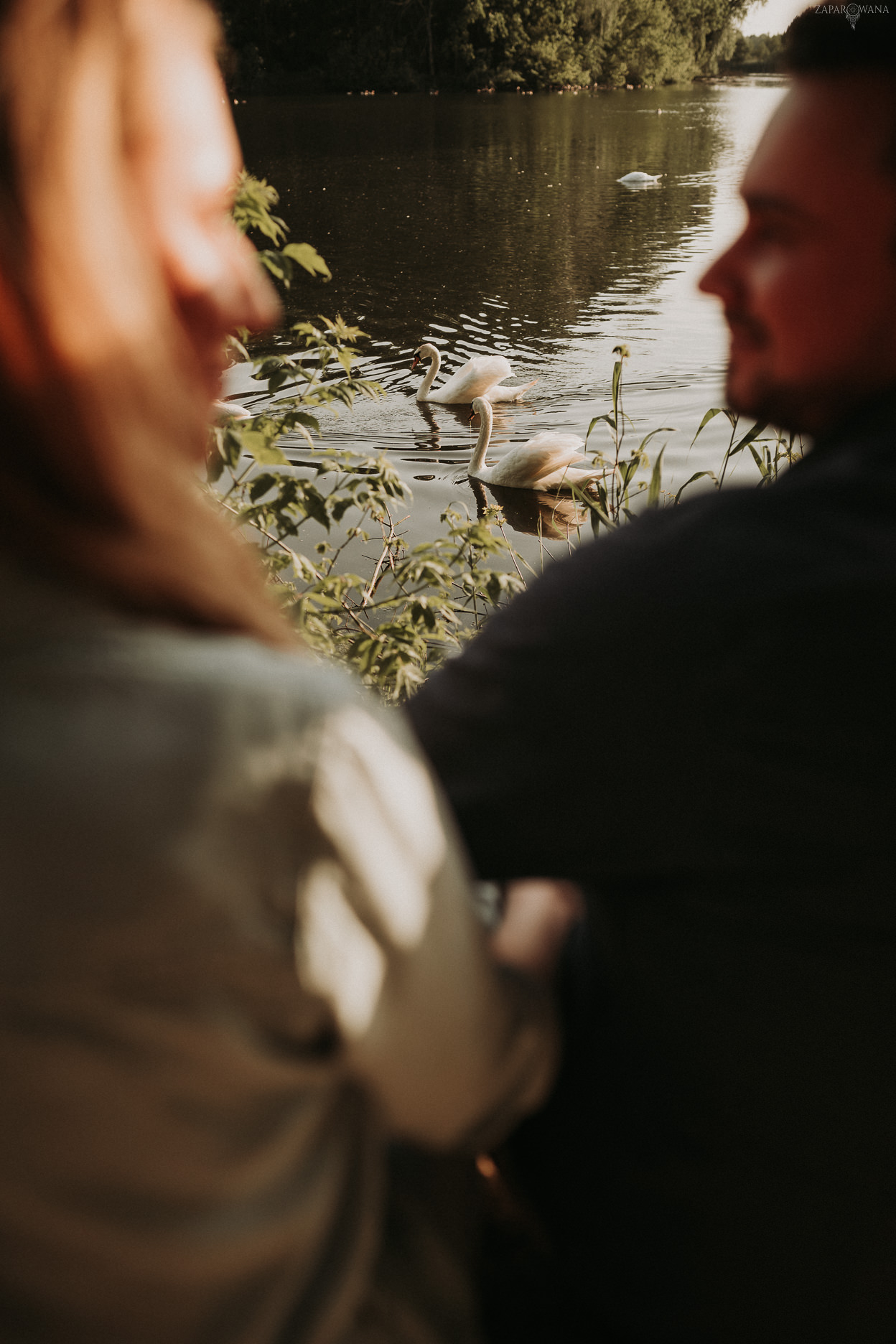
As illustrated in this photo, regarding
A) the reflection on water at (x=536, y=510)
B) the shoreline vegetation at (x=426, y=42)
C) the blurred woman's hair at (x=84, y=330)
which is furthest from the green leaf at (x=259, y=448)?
the shoreline vegetation at (x=426, y=42)

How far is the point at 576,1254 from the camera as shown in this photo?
3.34 feet

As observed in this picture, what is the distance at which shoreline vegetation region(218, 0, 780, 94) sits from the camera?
44.5m

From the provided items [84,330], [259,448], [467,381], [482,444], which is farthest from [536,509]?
[84,330]

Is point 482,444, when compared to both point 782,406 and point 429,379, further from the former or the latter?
point 782,406

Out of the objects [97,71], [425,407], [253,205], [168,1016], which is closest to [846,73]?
[97,71]

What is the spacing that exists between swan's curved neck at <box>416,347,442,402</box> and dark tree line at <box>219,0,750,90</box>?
128 ft

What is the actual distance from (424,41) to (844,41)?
5276cm

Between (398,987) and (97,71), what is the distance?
0.63m

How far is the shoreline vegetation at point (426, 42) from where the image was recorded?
44.5 metres

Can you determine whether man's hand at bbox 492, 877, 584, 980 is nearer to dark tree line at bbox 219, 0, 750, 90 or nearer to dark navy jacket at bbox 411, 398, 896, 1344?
dark navy jacket at bbox 411, 398, 896, 1344

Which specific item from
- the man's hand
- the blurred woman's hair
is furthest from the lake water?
the man's hand

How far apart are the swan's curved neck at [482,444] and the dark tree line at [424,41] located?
4102cm

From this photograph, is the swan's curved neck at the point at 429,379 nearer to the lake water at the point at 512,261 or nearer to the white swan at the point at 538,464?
the lake water at the point at 512,261

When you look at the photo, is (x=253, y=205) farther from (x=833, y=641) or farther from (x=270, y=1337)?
(x=270, y=1337)
